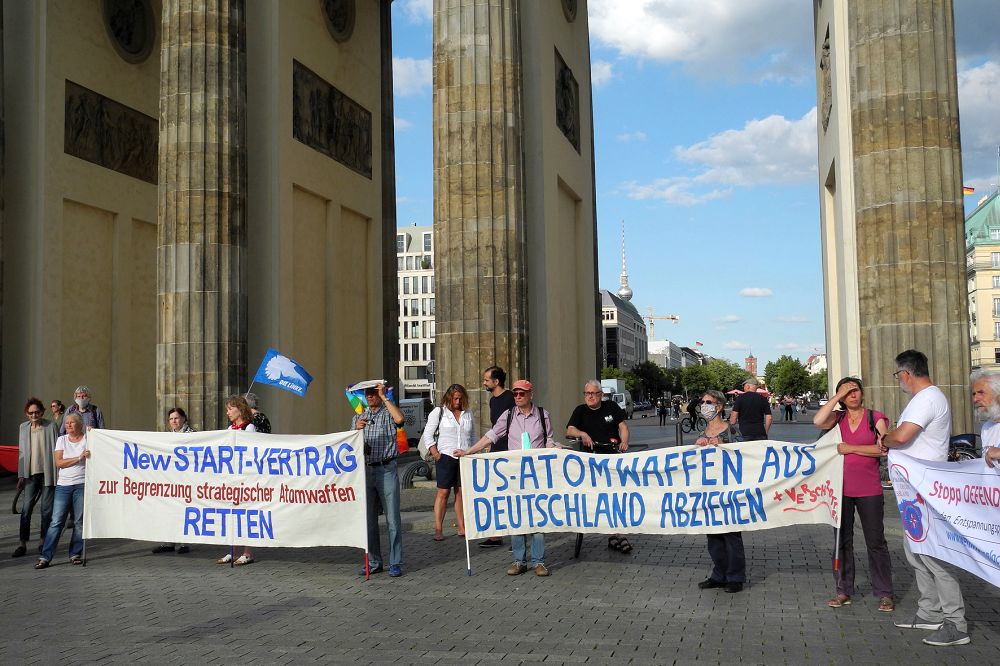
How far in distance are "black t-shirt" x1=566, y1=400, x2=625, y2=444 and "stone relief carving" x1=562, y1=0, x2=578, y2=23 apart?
584 inches

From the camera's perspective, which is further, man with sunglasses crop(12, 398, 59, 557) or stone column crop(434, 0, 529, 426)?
stone column crop(434, 0, 529, 426)

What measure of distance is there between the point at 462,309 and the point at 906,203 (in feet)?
24.1

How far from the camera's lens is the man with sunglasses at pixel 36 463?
431 inches

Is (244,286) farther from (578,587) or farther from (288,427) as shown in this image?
(578,587)

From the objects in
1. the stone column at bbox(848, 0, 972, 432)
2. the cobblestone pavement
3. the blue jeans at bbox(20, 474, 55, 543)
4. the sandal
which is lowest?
the cobblestone pavement

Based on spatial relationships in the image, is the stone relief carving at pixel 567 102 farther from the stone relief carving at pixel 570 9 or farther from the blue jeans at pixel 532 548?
the blue jeans at pixel 532 548

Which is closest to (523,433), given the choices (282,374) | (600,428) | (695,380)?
(600,428)

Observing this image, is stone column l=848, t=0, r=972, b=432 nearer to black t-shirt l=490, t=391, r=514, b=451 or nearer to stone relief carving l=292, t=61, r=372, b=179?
black t-shirt l=490, t=391, r=514, b=451

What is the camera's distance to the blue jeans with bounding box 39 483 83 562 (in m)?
10.3

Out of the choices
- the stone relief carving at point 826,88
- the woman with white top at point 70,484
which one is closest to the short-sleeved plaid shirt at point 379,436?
the woman with white top at point 70,484

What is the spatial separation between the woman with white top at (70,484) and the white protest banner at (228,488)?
151 millimetres

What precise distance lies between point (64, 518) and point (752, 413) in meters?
9.75

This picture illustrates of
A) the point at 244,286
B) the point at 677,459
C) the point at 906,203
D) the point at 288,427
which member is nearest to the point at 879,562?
the point at 677,459

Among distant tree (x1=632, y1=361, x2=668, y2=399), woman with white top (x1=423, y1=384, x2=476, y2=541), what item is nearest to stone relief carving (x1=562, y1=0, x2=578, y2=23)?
woman with white top (x1=423, y1=384, x2=476, y2=541)
